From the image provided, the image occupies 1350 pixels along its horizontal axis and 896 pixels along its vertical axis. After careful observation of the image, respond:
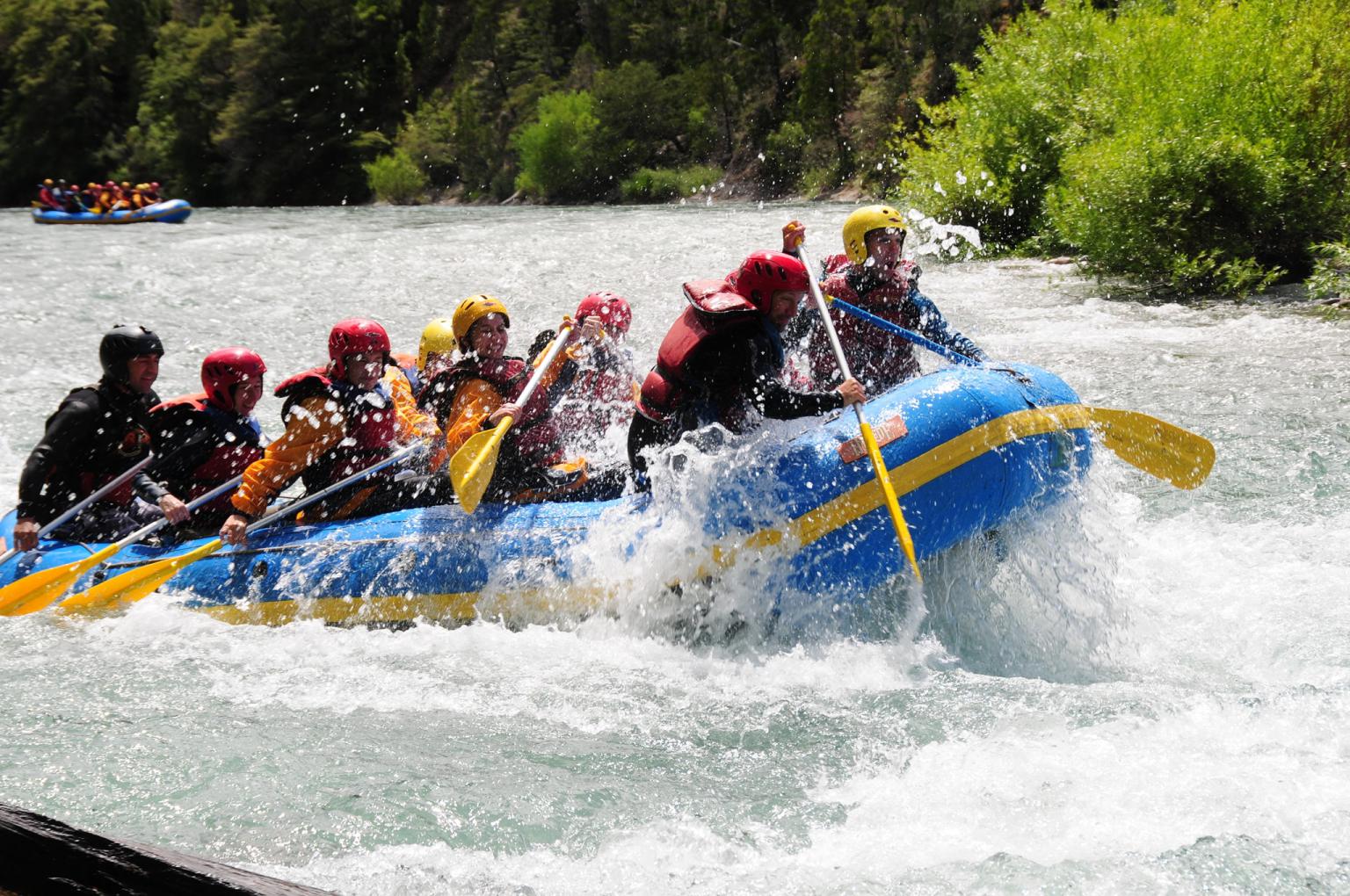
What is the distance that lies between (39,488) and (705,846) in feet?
13.0

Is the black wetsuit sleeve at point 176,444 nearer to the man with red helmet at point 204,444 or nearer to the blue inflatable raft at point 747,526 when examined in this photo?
the man with red helmet at point 204,444

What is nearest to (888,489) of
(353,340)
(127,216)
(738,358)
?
(738,358)

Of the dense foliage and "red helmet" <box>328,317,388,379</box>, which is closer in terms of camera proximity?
"red helmet" <box>328,317,388,379</box>

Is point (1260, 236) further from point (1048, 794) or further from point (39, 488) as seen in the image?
point (39, 488)

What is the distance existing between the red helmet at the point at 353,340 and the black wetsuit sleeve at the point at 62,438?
48.0 inches

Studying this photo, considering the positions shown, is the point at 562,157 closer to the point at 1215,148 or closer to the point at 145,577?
the point at 1215,148

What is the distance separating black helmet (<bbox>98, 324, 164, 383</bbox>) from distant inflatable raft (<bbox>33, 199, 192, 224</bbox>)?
21.7 metres

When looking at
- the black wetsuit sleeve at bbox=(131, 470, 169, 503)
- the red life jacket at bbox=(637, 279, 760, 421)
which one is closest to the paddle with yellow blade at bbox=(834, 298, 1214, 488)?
the red life jacket at bbox=(637, 279, 760, 421)

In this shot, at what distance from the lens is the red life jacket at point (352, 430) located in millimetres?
5613

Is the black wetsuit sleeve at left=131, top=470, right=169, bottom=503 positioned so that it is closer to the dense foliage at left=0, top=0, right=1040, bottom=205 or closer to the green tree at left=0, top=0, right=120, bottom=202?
the dense foliage at left=0, top=0, right=1040, bottom=205

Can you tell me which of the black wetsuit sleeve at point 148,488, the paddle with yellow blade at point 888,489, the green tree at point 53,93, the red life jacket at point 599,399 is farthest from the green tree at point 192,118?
the paddle with yellow blade at point 888,489

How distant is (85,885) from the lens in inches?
93.8

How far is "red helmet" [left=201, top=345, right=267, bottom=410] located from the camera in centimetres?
573

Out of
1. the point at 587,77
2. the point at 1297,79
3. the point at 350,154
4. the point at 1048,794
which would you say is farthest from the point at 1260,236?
the point at 350,154
